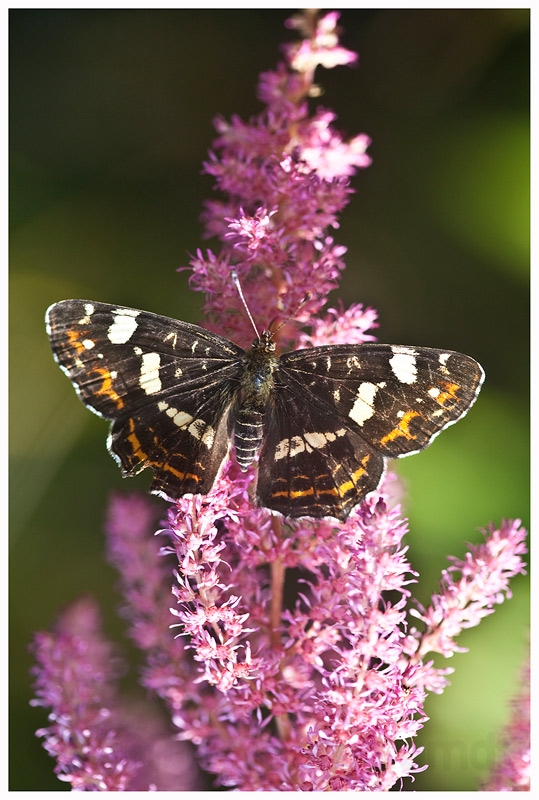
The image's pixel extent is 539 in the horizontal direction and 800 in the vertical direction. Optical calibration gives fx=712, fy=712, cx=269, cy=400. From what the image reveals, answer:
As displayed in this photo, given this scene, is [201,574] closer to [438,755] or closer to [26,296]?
[438,755]

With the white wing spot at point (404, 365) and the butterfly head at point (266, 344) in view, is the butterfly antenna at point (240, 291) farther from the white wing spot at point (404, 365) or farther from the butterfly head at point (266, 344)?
the white wing spot at point (404, 365)

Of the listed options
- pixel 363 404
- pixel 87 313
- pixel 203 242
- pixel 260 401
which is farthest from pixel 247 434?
pixel 203 242

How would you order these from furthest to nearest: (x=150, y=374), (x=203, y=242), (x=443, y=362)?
(x=203, y=242) < (x=150, y=374) < (x=443, y=362)

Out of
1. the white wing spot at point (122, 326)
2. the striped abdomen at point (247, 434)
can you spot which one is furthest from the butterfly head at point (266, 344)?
the white wing spot at point (122, 326)

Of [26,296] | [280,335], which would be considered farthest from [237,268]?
[26,296]

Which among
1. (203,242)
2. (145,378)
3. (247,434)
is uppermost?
(203,242)

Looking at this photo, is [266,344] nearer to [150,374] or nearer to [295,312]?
[295,312]
